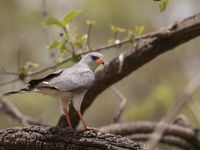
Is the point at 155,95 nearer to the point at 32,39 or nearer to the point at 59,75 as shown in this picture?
the point at 59,75

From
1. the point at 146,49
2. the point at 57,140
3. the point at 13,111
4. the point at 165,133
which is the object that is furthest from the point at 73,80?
the point at 165,133

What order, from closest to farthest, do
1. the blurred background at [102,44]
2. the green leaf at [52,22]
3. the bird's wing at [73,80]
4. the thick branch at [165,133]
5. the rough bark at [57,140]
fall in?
the rough bark at [57,140]
the bird's wing at [73,80]
the green leaf at [52,22]
the thick branch at [165,133]
the blurred background at [102,44]

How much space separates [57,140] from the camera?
3.82 m

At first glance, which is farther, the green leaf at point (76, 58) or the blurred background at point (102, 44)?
the blurred background at point (102, 44)

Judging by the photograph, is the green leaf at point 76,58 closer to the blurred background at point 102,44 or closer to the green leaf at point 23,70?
the green leaf at point 23,70

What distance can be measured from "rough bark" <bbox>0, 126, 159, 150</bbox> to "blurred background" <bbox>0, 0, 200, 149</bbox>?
19.3 feet

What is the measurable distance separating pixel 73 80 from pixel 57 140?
31.5 inches

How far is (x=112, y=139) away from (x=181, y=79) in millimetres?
7988

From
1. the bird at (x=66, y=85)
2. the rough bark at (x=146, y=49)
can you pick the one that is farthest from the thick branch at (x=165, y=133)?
the bird at (x=66, y=85)

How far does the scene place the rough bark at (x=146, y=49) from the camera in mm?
5035

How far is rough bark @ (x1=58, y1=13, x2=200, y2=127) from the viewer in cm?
504

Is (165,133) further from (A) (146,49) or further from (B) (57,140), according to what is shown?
(B) (57,140)

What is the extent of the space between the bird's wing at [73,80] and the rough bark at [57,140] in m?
0.55

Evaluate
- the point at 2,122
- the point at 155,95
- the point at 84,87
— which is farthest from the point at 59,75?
the point at 2,122
